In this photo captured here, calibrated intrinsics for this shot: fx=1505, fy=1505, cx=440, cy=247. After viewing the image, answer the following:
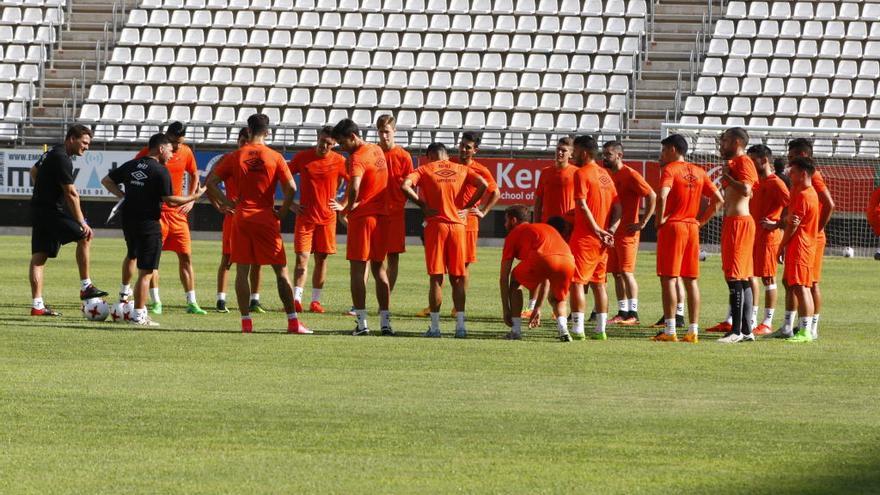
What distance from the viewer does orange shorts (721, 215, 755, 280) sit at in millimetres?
13820

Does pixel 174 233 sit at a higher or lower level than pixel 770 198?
lower

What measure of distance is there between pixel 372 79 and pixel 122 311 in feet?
79.4

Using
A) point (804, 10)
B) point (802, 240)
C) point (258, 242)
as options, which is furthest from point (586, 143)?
point (804, 10)

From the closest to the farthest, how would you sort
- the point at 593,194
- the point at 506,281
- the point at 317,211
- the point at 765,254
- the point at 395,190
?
1. the point at 506,281
2. the point at 593,194
3. the point at 765,254
4. the point at 395,190
5. the point at 317,211

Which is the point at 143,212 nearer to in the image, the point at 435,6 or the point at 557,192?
the point at 557,192

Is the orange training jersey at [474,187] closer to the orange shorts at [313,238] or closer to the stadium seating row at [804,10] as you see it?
the orange shorts at [313,238]

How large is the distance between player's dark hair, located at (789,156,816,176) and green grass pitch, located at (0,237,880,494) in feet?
5.20

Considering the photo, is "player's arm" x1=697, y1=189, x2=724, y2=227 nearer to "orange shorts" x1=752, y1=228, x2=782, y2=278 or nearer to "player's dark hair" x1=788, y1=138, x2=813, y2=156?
"orange shorts" x1=752, y1=228, x2=782, y2=278

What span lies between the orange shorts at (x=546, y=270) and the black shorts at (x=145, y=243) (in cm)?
361

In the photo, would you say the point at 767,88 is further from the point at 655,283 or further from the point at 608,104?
the point at 655,283

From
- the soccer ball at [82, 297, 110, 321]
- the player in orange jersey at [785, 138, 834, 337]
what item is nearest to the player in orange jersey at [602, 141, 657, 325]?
the player in orange jersey at [785, 138, 834, 337]

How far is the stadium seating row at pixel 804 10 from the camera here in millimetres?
37691

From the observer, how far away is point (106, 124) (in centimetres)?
3534

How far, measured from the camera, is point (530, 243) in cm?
1311
